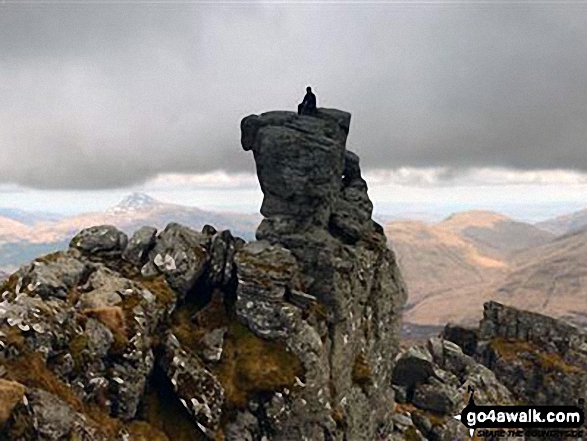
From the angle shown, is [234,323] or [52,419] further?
[234,323]

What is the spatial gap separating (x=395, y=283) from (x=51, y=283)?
46.6 m

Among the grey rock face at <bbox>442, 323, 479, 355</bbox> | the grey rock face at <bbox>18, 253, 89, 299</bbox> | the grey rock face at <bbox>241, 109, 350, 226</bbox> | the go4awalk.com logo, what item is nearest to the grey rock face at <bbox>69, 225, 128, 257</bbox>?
the grey rock face at <bbox>18, 253, 89, 299</bbox>

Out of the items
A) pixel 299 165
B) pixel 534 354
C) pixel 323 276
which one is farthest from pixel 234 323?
pixel 534 354

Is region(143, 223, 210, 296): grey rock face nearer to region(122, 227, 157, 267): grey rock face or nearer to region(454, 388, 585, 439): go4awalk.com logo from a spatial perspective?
region(122, 227, 157, 267): grey rock face

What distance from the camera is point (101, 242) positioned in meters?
63.2

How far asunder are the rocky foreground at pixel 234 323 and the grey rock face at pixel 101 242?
0.52 feet

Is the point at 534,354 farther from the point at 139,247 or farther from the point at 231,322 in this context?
the point at 139,247

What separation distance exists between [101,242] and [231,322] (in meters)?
17.3

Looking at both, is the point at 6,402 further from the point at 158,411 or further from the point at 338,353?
the point at 338,353

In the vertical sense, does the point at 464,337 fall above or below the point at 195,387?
below

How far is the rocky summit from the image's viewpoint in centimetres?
4644

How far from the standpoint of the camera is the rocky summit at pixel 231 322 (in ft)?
152

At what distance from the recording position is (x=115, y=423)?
47.0 m

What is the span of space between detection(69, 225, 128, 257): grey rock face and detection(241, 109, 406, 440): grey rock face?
1405cm
